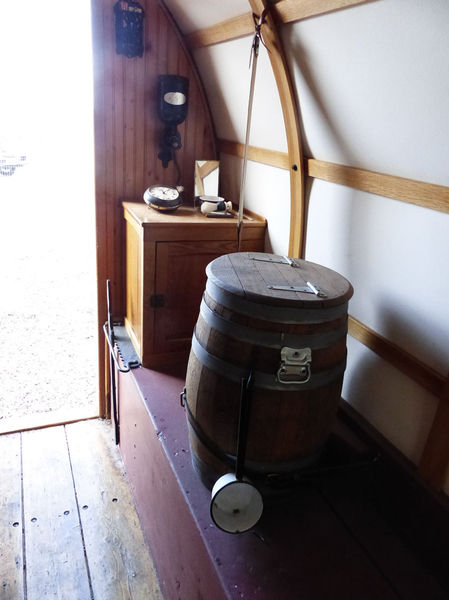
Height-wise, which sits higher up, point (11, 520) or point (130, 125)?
point (130, 125)

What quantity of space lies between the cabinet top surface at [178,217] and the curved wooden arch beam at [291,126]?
1.06 feet

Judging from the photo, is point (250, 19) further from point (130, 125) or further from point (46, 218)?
point (46, 218)

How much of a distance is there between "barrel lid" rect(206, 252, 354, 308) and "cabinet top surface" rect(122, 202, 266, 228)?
0.57 m

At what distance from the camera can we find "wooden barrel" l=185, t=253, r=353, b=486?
1.14m

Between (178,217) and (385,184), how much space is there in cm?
98

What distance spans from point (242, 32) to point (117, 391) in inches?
70.8

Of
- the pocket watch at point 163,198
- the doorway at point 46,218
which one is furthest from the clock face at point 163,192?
the doorway at point 46,218

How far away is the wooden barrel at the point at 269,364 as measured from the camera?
44.8 inches

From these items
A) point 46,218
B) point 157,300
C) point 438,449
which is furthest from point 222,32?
point 46,218

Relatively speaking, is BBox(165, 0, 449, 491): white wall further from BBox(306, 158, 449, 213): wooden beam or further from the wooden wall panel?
the wooden wall panel

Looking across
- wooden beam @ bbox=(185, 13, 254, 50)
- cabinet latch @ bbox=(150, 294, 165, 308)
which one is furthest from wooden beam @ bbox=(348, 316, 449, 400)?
wooden beam @ bbox=(185, 13, 254, 50)

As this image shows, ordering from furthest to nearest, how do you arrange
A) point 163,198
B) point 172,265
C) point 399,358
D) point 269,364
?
point 163,198 → point 172,265 → point 399,358 → point 269,364

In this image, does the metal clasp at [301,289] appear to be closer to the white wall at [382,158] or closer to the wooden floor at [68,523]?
the white wall at [382,158]

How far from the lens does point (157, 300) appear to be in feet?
6.68
